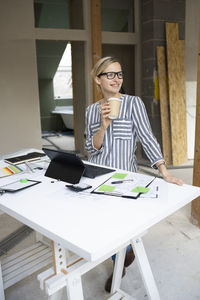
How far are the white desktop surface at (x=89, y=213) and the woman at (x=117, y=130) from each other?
0.36m

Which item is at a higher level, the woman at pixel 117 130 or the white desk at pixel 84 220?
the woman at pixel 117 130

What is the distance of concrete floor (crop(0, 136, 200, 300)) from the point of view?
1.99 meters

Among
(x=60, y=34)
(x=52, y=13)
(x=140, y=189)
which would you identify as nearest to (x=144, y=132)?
(x=140, y=189)

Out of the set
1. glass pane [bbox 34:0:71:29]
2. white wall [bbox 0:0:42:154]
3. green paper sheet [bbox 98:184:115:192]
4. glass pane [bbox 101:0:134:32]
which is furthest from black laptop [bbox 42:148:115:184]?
glass pane [bbox 101:0:134:32]

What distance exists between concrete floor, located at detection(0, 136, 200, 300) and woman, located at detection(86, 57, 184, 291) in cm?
16

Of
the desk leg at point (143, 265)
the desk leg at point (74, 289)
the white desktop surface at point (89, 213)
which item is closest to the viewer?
the white desktop surface at point (89, 213)

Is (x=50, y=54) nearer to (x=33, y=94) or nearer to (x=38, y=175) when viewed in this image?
(x=33, y=94)

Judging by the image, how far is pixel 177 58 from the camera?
15.8ft

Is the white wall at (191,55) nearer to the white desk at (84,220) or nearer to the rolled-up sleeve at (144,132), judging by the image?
the rolled-up sleeve at (144,132)

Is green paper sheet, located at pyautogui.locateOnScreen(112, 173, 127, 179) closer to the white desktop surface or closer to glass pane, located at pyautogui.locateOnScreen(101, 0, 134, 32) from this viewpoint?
the white desktop surface

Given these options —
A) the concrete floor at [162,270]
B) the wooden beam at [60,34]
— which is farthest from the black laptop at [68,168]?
the wooden beam at [60,34]

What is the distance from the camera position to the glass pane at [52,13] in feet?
16.3

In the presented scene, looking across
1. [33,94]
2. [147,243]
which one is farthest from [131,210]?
[33,94]

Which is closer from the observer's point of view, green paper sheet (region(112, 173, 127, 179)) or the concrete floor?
green paper sheet (region(112, 173, 127, 179))
